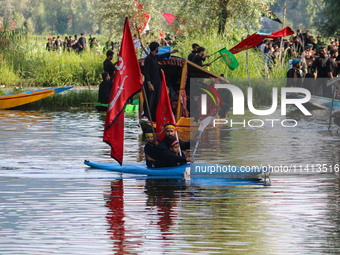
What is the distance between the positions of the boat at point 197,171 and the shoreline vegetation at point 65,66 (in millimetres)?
15927

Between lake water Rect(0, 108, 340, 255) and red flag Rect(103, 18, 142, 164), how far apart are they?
62 centimetres

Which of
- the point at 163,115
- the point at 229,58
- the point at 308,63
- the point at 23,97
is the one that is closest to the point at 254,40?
the point at 229,58

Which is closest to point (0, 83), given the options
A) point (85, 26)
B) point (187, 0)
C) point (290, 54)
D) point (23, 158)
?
point (187, 0)

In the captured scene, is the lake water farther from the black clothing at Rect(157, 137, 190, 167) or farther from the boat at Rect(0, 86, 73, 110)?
the boat at Rect(0, 86, 73, 110)

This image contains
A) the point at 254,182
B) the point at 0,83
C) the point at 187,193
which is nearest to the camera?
the point at 187,193

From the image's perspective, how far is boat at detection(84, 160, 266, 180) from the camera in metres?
13.0

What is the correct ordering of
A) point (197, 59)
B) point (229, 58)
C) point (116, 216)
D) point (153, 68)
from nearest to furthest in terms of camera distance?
point (116, 216), point (153, 68), point (197, 59), point (229, 58)

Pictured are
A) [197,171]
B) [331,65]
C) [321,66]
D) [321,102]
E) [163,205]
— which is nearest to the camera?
[163,205]

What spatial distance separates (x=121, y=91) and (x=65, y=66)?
20770 mm

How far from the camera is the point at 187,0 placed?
34.6 metres

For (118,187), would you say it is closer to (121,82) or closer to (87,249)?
(121,82)

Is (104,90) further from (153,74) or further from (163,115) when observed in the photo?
(163,115)

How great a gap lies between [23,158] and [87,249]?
7504 mm

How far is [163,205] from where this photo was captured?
433 inches
